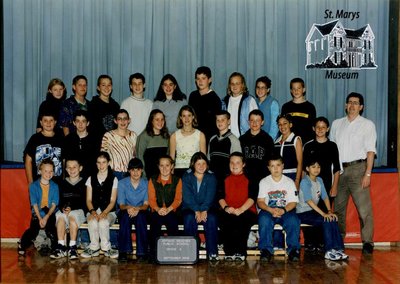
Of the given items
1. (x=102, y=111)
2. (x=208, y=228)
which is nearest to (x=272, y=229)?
(x=208, y=228)

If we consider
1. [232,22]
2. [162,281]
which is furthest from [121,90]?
[162,281]

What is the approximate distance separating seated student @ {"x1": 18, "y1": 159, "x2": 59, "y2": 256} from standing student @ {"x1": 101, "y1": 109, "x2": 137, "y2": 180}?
59 cm

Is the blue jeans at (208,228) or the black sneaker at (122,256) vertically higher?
the blue jeans at (208,228)

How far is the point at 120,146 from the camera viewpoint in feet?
25.4

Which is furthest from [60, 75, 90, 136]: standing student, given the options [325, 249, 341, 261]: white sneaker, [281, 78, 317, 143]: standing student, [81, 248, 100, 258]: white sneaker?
[325, 249, 341, 261]: white sneaker

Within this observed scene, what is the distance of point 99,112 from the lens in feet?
26.1

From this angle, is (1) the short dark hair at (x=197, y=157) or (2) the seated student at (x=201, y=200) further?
(1) the short dark hair at (x=197, y=157)

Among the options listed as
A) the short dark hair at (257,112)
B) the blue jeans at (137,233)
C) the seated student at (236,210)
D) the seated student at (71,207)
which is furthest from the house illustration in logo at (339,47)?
the seated student at (71,207)

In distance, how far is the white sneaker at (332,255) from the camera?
294 inches

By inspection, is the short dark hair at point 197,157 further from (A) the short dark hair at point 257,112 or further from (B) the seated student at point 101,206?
(B) the seated student at point 101,206

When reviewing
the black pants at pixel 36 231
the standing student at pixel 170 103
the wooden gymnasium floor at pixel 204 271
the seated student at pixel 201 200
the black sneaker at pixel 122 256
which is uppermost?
the standing student at pixel 170 103

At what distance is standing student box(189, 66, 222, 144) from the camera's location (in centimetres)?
787

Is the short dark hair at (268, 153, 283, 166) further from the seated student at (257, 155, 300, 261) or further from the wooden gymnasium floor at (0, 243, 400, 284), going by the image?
the wooden gymnasium floor at (0, 243, 400, 284)

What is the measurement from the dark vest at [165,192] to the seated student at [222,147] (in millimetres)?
445
